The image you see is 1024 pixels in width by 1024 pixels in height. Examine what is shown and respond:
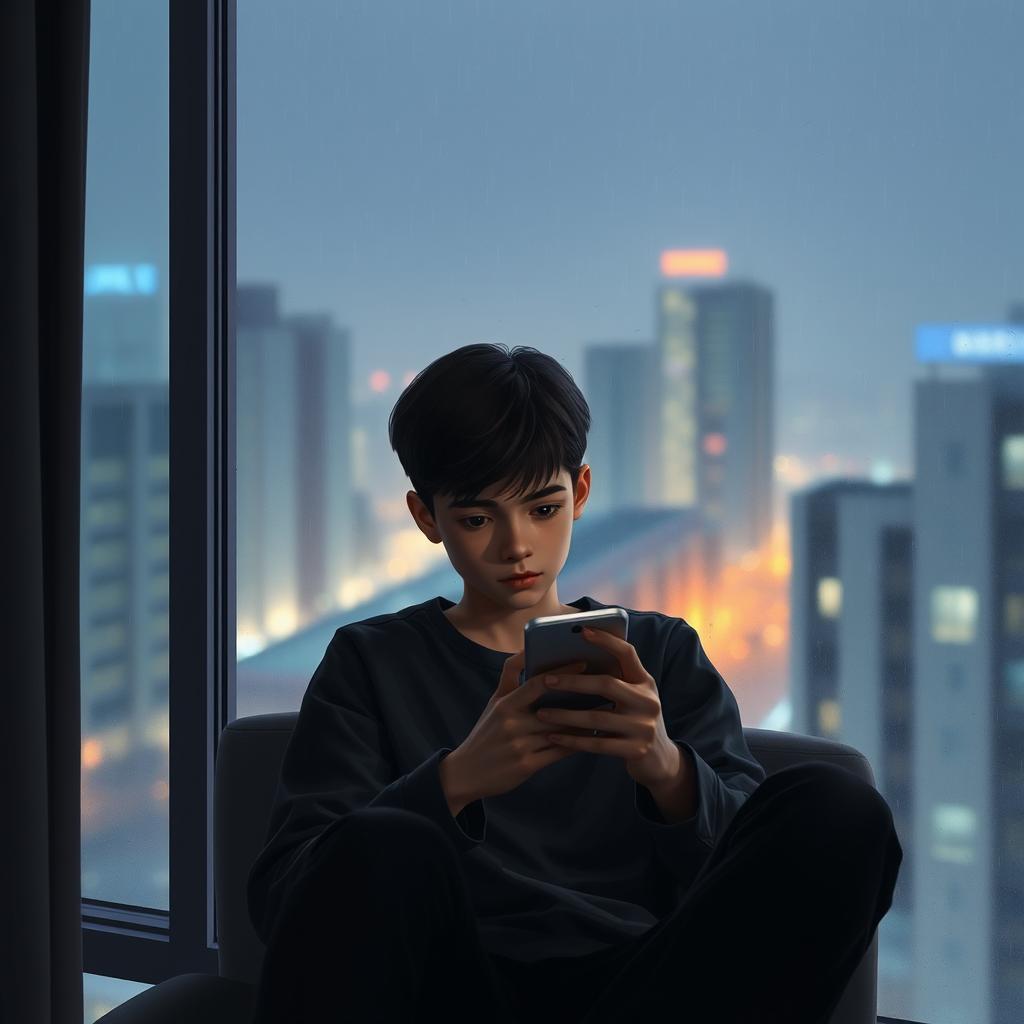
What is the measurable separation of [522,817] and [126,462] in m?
1.19

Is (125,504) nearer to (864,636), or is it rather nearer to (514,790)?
(514,790)

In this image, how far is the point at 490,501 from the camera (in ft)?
4.05

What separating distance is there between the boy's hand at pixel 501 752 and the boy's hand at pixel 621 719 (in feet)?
0.05

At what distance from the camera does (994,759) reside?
1.71 metres

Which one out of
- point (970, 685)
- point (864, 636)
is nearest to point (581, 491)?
point (864, 636)

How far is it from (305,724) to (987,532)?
3.51 feet

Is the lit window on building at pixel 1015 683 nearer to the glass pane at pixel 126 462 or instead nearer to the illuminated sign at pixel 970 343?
the illuminated sign at pixel 970 343

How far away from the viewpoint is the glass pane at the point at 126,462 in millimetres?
2043

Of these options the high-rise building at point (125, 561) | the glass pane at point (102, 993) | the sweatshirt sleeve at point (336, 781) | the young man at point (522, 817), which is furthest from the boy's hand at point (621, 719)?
the glass pane at point (102, 993)

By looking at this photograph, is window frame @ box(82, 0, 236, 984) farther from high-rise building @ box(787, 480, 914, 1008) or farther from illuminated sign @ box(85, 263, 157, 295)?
high-rise building @ box(787, 480, 914, 1008)

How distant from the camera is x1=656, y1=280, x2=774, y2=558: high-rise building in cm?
179

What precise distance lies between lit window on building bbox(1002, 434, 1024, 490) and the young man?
659 millimetres

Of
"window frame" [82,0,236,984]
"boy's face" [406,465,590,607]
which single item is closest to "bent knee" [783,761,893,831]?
"boy's face" [406,465,590,607]

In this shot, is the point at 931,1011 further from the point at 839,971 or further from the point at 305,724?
the point at 305,724
